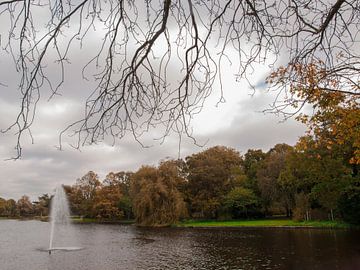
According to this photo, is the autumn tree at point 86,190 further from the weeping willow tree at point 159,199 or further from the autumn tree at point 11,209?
the autumn tree at point 11,209

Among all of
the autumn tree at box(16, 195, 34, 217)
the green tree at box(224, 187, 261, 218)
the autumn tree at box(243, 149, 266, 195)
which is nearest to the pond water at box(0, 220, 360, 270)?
the green tree at box(224, 187, 261, 218)

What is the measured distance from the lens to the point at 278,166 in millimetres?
50500

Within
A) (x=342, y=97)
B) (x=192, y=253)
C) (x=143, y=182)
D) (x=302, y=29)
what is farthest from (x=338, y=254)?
(x=143, y=182)

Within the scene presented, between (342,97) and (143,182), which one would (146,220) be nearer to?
(143,182)

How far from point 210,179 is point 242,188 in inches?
209

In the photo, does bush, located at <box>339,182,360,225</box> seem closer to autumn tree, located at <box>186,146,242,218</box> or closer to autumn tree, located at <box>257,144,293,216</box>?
autumn tree, located at <box>257,144,293,216</box>

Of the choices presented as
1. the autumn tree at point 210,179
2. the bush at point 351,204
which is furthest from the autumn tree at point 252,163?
the bush at point 351,204

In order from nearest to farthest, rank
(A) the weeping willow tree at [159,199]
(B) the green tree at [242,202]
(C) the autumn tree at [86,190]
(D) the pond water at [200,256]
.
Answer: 1. (D) the pond water at [200,256]
2. (A) the weeping willow tree at [159,199]
3. (B) the green tree at [242,202]
4. (C) the autumn tree at [86,190]

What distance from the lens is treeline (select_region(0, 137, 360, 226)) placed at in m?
34.2

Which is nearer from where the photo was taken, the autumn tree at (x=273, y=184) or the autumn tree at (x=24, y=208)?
the autumn tree at (x=273, y=184)

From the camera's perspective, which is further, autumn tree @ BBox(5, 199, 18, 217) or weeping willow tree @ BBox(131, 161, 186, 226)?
autumn tree @ BBox(5, 199, 18, 217)

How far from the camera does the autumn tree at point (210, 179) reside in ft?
181

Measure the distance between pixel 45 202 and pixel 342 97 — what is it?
4796 inches

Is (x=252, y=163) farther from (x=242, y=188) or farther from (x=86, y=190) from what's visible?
(x=86, y=190)
